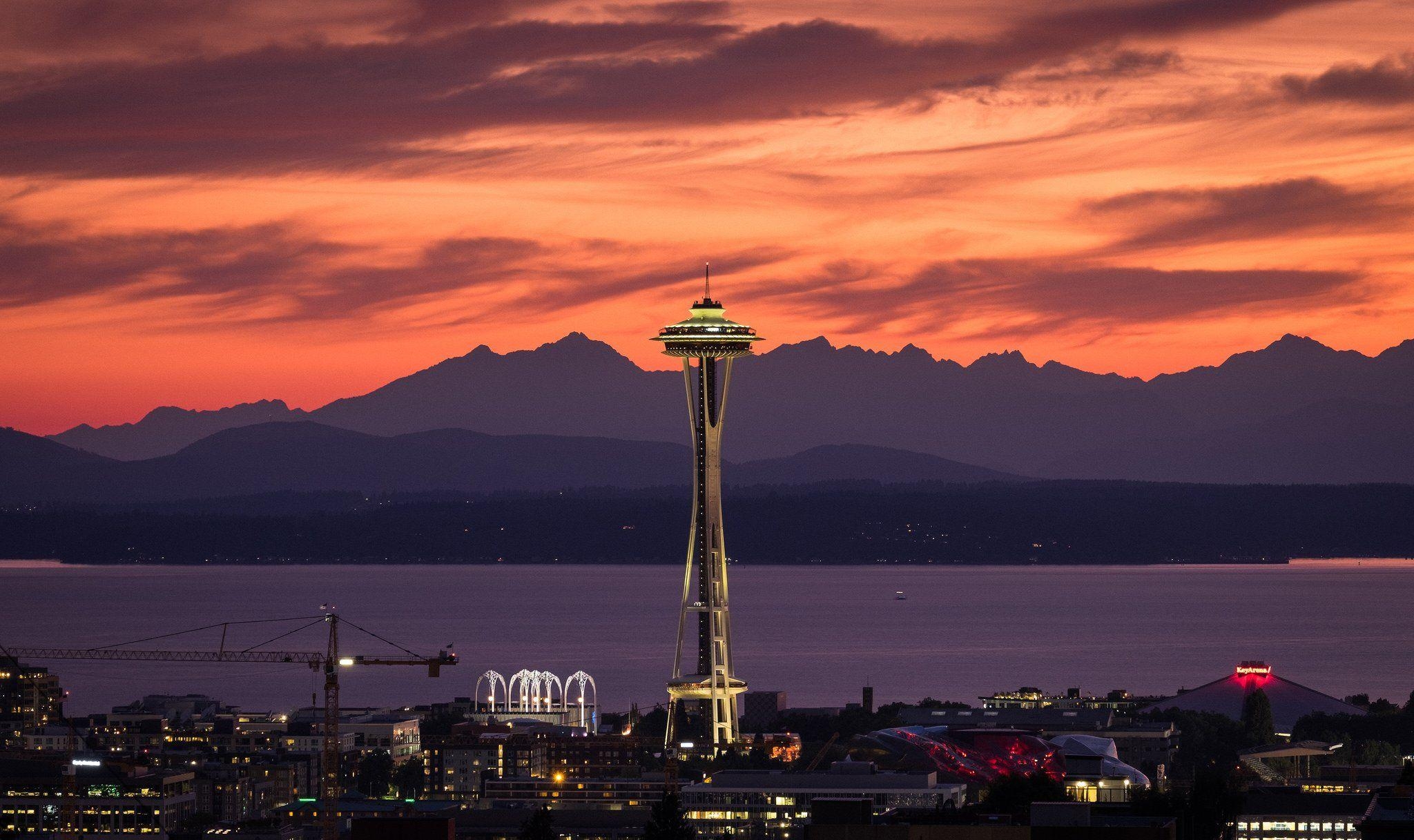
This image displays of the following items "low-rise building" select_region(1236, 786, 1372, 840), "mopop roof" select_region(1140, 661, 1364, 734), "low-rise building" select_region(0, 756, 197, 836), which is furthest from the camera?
"mopop roof" select_region(1140, 661, 1364, 734)

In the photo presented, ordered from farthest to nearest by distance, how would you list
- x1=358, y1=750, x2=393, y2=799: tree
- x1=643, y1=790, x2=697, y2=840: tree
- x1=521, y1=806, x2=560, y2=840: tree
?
x1=358, y1=750, x2=393, y2=799: tree < x1=521, y1=806, x2=560, y2=840: tree < x1=643, y1=790, x2=697, y2=840: tree

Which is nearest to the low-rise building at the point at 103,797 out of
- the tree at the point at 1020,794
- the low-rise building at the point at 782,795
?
the low-rise building at the point at 782,795

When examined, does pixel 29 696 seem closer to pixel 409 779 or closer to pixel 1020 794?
pixel 409 779

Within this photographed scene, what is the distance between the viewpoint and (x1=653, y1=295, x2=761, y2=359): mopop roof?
327 feet

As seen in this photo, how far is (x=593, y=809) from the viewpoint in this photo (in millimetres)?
87688

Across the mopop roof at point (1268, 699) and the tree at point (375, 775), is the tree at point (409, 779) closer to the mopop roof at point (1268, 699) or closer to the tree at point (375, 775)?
the tree at point (375, 775)

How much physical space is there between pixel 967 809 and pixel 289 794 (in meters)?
47.1

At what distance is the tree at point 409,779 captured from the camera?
3893 inches

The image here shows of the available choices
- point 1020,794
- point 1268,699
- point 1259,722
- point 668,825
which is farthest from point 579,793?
point 1268,699

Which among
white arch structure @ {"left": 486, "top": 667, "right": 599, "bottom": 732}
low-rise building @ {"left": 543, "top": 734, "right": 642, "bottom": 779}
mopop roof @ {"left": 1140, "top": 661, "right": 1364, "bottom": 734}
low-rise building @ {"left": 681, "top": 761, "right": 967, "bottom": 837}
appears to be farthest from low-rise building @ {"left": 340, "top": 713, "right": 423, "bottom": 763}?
mopop roof @ {"left": 1140, "top": 661, "right": 1364, "bottom": 734}

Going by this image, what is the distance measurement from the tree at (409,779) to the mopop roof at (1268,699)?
33957 mm

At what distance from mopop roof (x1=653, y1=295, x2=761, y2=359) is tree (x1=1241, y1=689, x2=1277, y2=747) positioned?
27.8 meters

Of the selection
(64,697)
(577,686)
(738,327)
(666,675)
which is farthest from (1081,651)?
(738,327)

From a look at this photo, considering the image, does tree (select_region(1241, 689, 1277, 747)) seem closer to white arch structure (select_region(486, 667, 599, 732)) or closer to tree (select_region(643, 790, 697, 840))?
white arch structure (select_region(486, 667, 599, 732))
